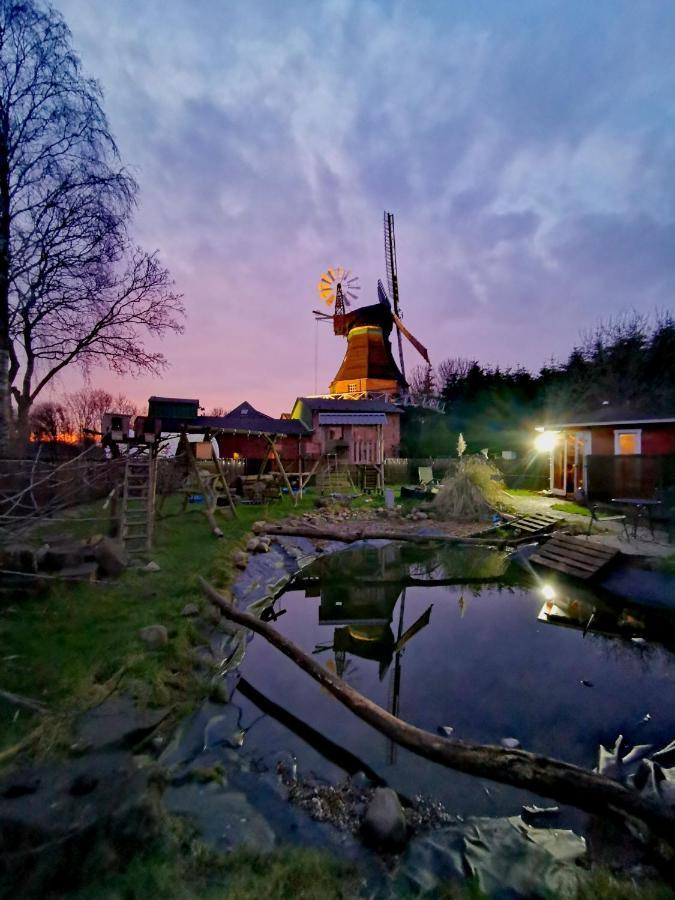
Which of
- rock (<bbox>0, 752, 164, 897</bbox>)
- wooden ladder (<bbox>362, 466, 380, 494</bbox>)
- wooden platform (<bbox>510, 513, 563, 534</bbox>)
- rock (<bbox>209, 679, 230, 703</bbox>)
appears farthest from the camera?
wooden ladder (<bbox>362, 466, 380, 494</bbox>)

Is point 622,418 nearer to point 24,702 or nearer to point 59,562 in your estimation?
point 59,562

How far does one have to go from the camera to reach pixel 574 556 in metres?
9.70

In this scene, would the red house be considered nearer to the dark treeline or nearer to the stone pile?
the dark treeline

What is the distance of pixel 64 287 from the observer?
906cm

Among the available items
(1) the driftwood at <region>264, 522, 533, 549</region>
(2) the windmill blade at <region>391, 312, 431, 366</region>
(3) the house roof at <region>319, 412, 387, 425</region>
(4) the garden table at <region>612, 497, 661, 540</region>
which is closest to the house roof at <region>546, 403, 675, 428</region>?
(4) the garden table at <region>612, 497, 661, 540</region>

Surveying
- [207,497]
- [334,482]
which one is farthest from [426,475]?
[207,497]

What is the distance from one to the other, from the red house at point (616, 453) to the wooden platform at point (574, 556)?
5073 millimetres

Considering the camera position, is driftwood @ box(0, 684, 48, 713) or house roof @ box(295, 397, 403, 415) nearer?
driftwood @ box(0, 684, 48, 713)

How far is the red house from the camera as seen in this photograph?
13.6 metres

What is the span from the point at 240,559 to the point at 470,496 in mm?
9333

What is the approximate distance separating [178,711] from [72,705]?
106 cm

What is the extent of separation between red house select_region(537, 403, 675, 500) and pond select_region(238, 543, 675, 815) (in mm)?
7356

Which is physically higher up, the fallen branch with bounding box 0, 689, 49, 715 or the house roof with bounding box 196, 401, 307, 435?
the house roof with bounding box 196, 401, 307, 435

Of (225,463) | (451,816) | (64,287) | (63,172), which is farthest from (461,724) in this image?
(225,463)
